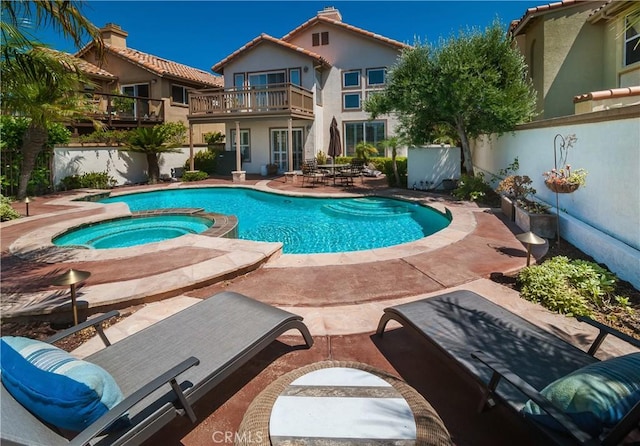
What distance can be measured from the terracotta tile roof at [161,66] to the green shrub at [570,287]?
24187 millimetres

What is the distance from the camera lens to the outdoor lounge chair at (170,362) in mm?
1924

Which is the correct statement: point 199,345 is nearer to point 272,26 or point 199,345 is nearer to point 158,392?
point 158,392

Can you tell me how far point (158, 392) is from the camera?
249 cm

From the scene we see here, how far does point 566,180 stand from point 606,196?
64cm

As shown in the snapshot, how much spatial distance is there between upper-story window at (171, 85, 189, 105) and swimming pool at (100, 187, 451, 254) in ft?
32.3

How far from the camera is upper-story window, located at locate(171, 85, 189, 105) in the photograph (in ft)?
81.2

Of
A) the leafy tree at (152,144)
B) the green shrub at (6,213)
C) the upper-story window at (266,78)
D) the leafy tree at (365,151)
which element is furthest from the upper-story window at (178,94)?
the green shrub at (6,213)

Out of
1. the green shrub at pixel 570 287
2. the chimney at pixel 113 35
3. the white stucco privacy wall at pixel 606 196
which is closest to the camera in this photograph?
the green shrub at pixel 570 287

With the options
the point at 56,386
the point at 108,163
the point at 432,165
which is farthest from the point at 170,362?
the point at 108,163

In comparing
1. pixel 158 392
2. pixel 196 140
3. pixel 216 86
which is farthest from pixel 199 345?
pixel 216 86

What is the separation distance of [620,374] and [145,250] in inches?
283

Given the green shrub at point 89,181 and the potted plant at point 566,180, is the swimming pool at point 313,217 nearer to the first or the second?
the green shrub at point 89,181

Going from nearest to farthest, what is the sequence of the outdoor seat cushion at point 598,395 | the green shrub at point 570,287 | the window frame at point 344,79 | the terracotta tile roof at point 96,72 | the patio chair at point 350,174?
the outdoor seat cushion at point 598,395, the green shrub at point 570,287, the patio chair at point 350,174, the terracotta tile roof at point 96,72, the window frame at point 344,79

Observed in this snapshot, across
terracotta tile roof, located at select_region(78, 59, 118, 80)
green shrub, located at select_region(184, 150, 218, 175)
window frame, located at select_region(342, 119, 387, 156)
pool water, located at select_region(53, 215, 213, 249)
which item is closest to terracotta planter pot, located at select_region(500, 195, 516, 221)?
pool water, located at select_region(53, 215, 213, 249)
